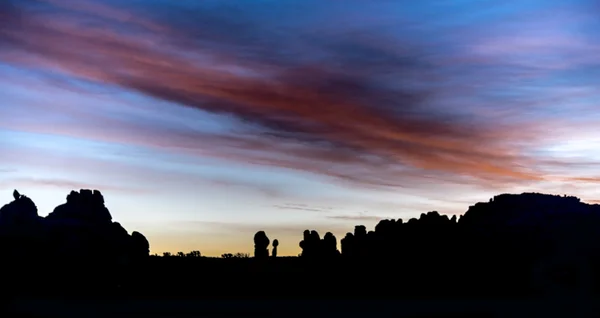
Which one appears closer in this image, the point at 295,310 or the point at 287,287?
the point at 295,310

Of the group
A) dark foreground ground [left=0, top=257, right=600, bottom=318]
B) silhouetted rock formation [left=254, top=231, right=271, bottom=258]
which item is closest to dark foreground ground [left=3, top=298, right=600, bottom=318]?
dark foreground ground [left=0, top=257, right=600, bottom=318]

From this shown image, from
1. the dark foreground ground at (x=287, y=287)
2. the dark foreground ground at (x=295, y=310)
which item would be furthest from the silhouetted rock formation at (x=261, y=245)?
the dark foreground ground at (x=295, y=310)

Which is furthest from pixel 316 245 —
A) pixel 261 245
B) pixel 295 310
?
pixel 295 310

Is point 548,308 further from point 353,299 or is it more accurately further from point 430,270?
point 430,270

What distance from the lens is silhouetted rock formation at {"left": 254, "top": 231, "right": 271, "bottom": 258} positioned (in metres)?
126

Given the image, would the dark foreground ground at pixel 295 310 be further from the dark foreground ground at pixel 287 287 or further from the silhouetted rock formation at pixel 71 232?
the silhouetted rock formation at pixel 71 232

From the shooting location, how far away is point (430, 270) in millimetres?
112312

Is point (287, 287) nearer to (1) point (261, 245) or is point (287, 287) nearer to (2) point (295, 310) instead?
(1) point (261, 245)

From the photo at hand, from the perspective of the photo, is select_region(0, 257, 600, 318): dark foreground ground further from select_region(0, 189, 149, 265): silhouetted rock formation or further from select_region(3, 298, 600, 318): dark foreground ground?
select_region(0, 189, 149, 265): silhouetted rock formation

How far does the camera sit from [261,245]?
126m

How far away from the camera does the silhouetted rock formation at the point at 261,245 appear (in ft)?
413

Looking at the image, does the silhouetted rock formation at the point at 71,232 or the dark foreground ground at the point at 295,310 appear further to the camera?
the silhouetted rock formation at the point at 71,232

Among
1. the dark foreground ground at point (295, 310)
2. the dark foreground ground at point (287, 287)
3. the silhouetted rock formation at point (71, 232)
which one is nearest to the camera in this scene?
the dark foreground ground at point (295, 310)

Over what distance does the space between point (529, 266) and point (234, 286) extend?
3959 cm
